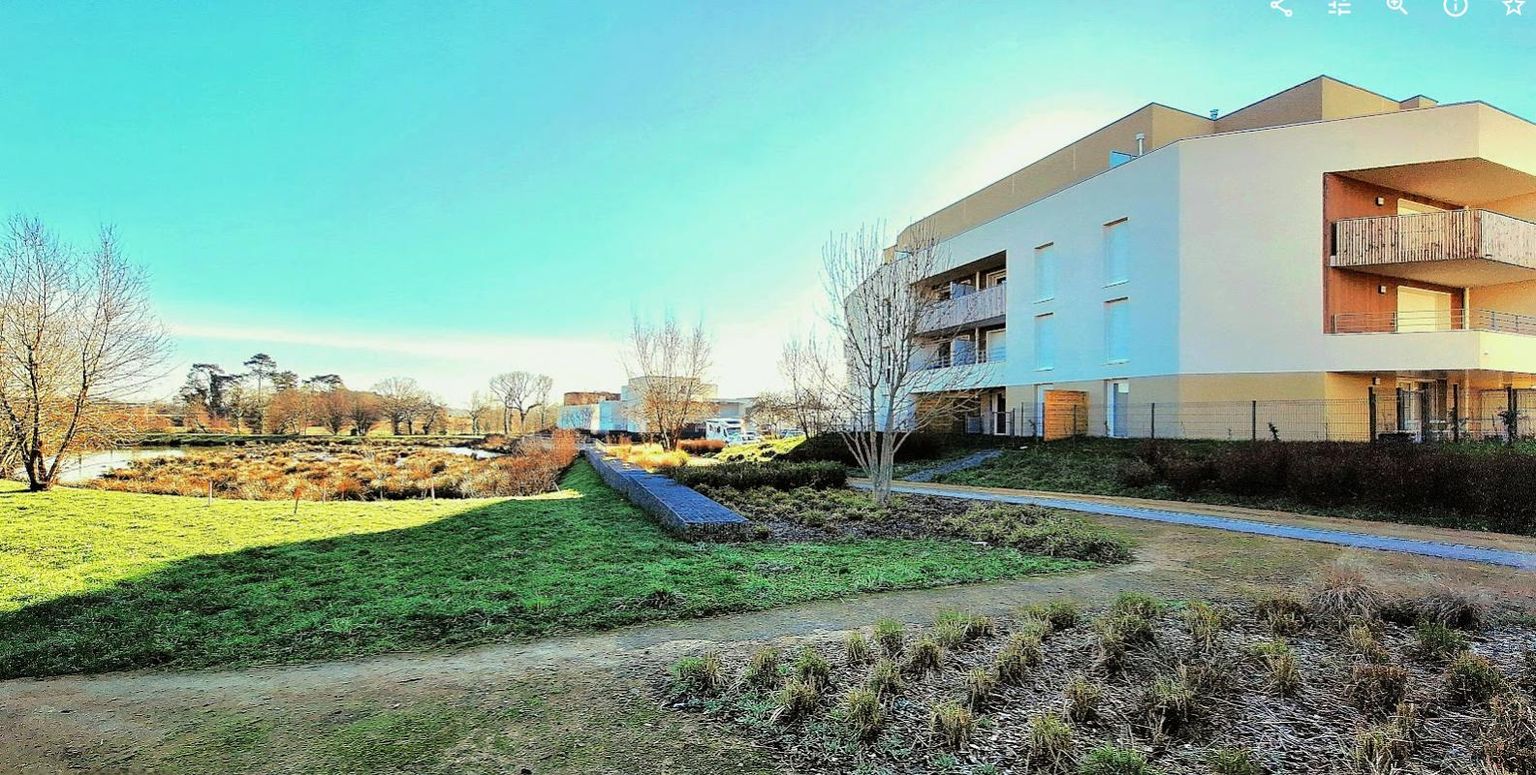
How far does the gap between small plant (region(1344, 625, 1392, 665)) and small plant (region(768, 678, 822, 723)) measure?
2.78m

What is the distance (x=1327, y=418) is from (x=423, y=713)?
21118mm

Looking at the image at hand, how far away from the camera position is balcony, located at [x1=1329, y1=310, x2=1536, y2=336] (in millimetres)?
18391

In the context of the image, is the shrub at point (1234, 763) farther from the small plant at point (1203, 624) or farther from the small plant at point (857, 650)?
the small plant at point (857, 650)

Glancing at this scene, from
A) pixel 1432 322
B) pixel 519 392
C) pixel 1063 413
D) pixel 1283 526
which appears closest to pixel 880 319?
pixel 1283 526

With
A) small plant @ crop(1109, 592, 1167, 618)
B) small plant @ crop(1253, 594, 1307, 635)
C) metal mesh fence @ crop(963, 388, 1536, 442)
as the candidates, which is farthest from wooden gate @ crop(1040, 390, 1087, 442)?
small plant @ crop(1109, 592, 1167, 618)

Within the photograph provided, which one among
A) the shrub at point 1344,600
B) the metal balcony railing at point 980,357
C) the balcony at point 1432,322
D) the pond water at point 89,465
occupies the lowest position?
the pond water at point 89,465

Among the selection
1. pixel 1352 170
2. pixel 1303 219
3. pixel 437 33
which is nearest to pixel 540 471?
pixel 437 33

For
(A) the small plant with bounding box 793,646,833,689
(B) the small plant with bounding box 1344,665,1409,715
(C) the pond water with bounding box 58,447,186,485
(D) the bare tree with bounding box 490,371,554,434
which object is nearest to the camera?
(B) the small plant with bounding box 1344,665,1409,715

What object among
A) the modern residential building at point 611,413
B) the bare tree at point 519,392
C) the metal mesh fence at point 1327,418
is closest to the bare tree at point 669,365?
the modern residential building at point 611,413

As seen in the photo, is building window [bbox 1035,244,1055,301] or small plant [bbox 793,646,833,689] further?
building window [bbox 1035,244,1055,301]

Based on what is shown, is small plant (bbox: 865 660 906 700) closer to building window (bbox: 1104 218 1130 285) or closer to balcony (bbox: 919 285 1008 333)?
building window (bbox: 1104 218 1130 285)

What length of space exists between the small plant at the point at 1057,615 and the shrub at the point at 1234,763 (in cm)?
155

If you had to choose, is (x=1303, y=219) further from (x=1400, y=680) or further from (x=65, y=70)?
(x=65, y=70)

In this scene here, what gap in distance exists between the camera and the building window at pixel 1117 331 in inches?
812
